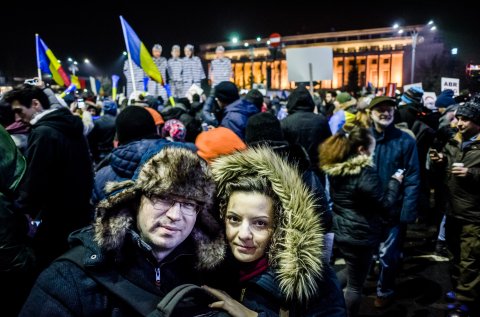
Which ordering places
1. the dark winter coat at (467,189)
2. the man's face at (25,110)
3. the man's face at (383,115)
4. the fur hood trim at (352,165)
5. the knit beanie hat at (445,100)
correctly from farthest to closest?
the knit beanie hat at (445,100), the man's face at (383,115), the dark winter coat at (467,189), the man's face at (25,110), the fur hood trim at (352,165)

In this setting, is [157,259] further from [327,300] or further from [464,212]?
[464,212]

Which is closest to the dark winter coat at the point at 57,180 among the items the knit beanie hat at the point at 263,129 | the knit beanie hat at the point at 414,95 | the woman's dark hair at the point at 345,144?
the knit beanie hat at the point at 263,129

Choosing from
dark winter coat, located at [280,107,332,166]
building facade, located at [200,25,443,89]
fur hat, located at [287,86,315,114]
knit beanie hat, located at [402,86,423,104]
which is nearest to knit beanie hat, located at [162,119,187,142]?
dark winter coat, located at [280,107,332,166]

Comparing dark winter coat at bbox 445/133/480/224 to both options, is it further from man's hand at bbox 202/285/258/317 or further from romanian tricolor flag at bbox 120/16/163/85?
romanian tricolor flag at bbox 120/16/163/85

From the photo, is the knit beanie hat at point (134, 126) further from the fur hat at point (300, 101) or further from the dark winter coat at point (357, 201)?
the fur hat at point (300, 101)

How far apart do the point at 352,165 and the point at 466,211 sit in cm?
156

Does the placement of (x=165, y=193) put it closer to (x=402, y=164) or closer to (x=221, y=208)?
(x=221, y=208)

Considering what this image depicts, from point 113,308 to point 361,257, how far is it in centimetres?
281

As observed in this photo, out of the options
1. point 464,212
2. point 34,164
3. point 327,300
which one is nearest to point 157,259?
point 327,300

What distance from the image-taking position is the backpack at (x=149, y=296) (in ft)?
4.43

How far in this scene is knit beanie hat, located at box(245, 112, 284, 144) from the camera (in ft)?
10.4

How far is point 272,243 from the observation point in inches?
69.6

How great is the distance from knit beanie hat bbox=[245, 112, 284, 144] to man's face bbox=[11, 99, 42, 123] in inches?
87.2

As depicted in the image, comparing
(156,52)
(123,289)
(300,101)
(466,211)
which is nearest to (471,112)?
(466,211)
